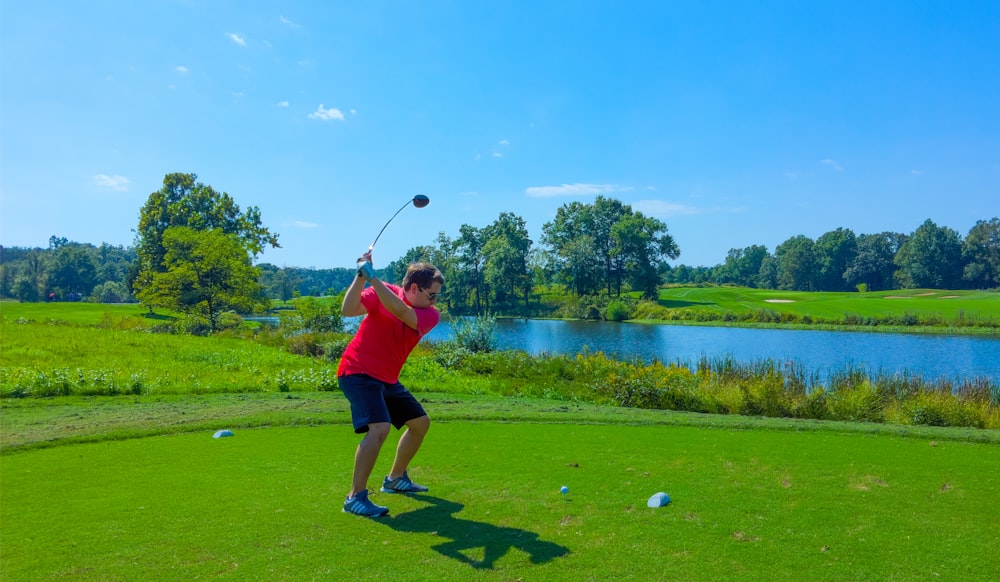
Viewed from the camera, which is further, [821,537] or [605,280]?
[605,280]

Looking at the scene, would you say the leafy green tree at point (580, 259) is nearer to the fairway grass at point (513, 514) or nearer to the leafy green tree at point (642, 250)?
the leafy green tree at point (642, 250)

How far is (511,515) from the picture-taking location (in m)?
4.79

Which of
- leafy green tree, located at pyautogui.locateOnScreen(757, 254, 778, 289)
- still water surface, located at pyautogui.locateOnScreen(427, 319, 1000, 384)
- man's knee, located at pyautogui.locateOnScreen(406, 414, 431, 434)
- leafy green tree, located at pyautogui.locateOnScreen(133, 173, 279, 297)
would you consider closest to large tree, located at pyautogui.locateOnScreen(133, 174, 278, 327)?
leafy green tree, located at pyautogui.locateOnScreen(133, 173, 279, 297)

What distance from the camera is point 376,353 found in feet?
16.7

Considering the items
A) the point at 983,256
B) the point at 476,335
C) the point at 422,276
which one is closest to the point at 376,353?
the point at 422,276

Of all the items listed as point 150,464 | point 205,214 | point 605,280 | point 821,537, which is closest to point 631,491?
point 821,537

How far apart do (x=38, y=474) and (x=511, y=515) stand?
5.06 meters

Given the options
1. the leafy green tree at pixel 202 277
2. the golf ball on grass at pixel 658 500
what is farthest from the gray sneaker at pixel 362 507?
the leafy green tree at pixel 202 277

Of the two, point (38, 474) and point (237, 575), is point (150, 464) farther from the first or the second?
point (237, 575)

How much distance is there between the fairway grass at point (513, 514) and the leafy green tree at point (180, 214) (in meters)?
46.8

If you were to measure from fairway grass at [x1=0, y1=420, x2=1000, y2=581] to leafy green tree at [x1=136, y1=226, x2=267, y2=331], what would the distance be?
103 feet

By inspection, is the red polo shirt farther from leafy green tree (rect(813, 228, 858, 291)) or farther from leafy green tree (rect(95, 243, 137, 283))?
leafy green tree (rect(813, 228, 858, 291))

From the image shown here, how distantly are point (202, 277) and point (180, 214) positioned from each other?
19.5m

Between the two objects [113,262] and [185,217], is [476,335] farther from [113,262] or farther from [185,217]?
[113,262]
